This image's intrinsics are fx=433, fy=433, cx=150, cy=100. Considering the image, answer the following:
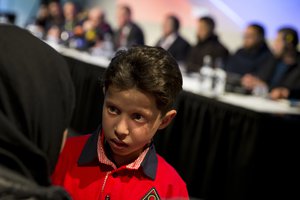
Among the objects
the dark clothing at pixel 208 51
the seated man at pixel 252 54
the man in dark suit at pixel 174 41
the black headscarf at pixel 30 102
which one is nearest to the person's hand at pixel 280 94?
the seated man at pixel 252 54

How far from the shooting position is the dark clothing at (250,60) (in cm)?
515

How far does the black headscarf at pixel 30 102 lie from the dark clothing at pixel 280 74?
3.93 metres

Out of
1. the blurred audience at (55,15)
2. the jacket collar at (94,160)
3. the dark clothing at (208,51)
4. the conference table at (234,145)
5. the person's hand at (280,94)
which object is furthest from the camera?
the blurred audience at (55,15)

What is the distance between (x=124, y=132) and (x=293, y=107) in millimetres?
2745

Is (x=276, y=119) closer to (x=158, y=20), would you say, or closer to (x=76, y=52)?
(x=76, y=52)

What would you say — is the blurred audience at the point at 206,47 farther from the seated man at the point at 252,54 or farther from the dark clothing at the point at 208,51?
the seated man at the point at 252,54

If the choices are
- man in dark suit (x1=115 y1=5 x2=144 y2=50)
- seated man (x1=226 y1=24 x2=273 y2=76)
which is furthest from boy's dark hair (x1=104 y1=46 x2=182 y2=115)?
man in dark suit (x1=115 y1=5 x2=144 y2=50)

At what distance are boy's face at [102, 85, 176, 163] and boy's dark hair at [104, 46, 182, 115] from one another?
2cm

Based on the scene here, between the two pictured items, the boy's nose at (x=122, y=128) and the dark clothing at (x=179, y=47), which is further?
the dark clothing at (x=179, y=47)

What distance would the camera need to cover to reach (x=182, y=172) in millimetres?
3240

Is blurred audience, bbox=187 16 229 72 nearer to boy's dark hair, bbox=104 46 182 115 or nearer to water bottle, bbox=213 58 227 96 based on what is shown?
water bottle, bbox=213 58 227 96

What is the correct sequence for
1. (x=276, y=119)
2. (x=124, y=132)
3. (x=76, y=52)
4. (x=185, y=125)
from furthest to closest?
1. (x=76, y=52)
2. (x=185, y=125)
3. (x=276, y=119)
4. (x=124, y=132)

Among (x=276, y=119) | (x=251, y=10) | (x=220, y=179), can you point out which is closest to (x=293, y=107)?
(x=276, y=119)

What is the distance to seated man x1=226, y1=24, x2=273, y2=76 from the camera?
16.6ft
